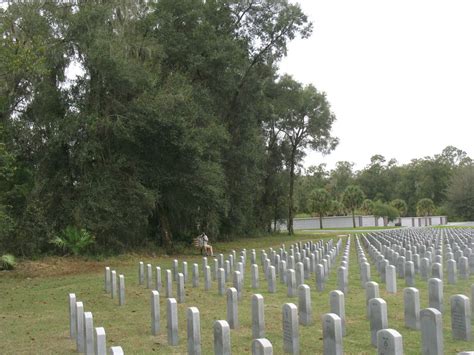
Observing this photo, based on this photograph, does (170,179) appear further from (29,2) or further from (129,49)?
(29,2)

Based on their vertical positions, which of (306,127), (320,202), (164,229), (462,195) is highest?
(306,127)

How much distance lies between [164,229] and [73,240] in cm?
611

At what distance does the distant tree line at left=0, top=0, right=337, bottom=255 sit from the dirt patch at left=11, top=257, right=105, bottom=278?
0.89 metres

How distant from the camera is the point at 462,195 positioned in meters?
72.2

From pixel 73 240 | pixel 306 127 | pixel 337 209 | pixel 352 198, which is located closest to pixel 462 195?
pixel 352 198

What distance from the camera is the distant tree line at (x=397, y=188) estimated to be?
73.0 metres

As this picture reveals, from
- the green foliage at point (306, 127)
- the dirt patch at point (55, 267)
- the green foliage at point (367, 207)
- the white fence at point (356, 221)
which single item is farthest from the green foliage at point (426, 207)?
the dirt patch at point (55, 267)

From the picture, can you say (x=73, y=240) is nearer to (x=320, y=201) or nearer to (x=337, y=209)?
(x=320, y=201)

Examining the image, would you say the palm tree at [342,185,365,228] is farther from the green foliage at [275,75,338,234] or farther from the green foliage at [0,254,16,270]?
the green foliage at [0,254,16,270]

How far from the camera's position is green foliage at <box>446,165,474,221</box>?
71.6 meters

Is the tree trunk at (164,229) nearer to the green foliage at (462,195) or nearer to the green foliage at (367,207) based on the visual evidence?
the green foliage at (462,195)

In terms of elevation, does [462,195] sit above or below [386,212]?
above

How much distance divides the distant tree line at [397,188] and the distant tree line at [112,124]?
102ft

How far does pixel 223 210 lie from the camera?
87.8ft
